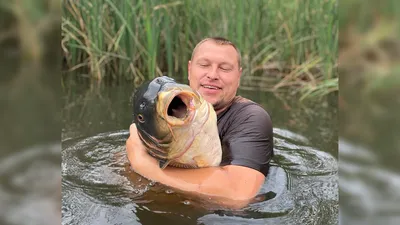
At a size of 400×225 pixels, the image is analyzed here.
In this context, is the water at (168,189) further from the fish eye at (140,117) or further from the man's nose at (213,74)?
the man's nose at (213,74)

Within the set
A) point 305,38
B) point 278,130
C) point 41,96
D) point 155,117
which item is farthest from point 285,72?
point 41,96

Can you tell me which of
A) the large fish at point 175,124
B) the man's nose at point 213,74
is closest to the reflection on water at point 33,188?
the large fish at point 175,124

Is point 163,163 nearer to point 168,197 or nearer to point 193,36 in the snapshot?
point 168,197

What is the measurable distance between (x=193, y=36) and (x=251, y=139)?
3.27 m

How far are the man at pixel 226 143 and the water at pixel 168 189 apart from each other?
0.28 feet

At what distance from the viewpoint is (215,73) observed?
2951 mm

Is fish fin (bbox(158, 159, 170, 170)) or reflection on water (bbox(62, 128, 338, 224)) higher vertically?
fish fin (bbox(158, 159, 170, 170))

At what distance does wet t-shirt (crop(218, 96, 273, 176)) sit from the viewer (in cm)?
261

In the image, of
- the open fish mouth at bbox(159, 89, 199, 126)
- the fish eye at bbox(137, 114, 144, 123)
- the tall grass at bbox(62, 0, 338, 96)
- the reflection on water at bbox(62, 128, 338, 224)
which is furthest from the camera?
the tall grass at bbox(62, 0, 338, 96)

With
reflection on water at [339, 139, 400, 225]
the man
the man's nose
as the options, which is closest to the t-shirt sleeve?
the man

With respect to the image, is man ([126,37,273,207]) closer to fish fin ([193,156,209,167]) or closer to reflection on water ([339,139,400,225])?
fish fin ([193,156,209,167])

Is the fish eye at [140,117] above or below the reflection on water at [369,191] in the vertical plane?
below

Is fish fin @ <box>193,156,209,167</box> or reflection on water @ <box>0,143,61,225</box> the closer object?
reflection on water @ <box>0,143,61,225</box>

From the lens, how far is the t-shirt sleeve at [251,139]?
260cm
